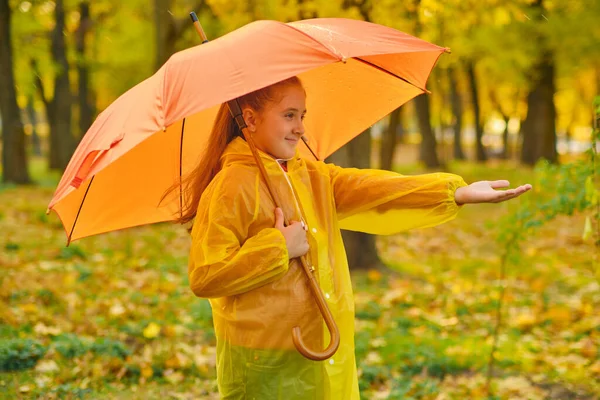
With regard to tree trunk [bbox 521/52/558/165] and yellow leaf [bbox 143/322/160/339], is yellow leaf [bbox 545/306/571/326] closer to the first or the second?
yellow leaf [bbox 143/322/160/339]

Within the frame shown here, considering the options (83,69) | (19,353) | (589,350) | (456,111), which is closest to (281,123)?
(19,353)

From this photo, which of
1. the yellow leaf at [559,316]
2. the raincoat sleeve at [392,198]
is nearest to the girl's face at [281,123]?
the raincoat sleeve at [392,198]

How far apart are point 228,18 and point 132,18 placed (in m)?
11.4

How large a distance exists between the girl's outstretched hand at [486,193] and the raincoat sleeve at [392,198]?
0.13ft

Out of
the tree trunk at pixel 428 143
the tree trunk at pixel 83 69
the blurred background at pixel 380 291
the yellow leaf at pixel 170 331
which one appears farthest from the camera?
the tree trunk at pixel 428 143

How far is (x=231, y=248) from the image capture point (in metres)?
2.54

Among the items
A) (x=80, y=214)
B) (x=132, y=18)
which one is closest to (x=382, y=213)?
(x=80, y=214)

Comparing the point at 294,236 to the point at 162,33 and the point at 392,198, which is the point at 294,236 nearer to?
the point at 392,198

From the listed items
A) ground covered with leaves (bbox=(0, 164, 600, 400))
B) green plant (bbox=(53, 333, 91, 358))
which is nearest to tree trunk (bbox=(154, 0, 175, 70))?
ground covered with leaves (bbox=(0, 164, 600, 400))

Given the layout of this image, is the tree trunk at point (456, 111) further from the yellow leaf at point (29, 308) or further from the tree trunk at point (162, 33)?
the yellow leaf at point (29, 308)

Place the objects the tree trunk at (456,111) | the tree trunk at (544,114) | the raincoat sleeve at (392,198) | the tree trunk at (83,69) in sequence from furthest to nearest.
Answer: the tree trunk at (456,111) → the tree trunk at (544,114) → the tree trunk at (83,69) → the raincoat sleeve at (392,198)

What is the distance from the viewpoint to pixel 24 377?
472 centimetres

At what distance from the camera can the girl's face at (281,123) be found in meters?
2.68

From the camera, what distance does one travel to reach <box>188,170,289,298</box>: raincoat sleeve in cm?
248
